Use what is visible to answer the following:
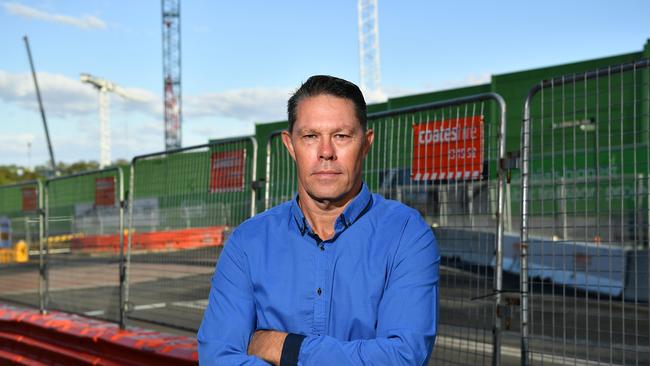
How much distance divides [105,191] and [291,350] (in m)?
8.06

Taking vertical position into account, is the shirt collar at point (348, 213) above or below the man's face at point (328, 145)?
below

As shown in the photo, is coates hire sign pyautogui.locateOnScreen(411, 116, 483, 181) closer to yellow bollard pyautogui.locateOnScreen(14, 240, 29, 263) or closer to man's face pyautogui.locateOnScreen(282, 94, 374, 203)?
man's face pyautogui.locateOnScreen(282, 94, 374, 203)

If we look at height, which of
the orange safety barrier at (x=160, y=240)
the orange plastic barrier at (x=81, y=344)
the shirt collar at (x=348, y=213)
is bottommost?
Answer: the orange plastic barrier at (x=81, y=344)

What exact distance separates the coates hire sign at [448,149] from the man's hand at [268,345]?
291cm

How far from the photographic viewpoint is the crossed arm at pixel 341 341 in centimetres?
221

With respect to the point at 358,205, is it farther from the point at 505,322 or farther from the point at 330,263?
the point at 505,322

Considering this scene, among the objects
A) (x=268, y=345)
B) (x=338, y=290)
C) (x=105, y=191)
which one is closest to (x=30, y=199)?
(x=105, y=191)

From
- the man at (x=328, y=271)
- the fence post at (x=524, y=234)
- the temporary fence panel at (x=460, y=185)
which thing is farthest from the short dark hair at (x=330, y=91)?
the temporary fence panel at (x=460, y=185)

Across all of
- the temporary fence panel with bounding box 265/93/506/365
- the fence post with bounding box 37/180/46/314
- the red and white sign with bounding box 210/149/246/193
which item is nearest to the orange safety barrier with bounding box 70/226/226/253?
the red and white sign with bounding box 210/149/246/193

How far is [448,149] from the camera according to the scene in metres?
5.09

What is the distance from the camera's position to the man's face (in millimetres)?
2381

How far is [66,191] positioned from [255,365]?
30.8ft

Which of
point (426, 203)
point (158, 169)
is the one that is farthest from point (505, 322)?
point (158, 169)

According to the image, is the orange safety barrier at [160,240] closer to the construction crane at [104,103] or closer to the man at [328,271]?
the man at [328,271]
